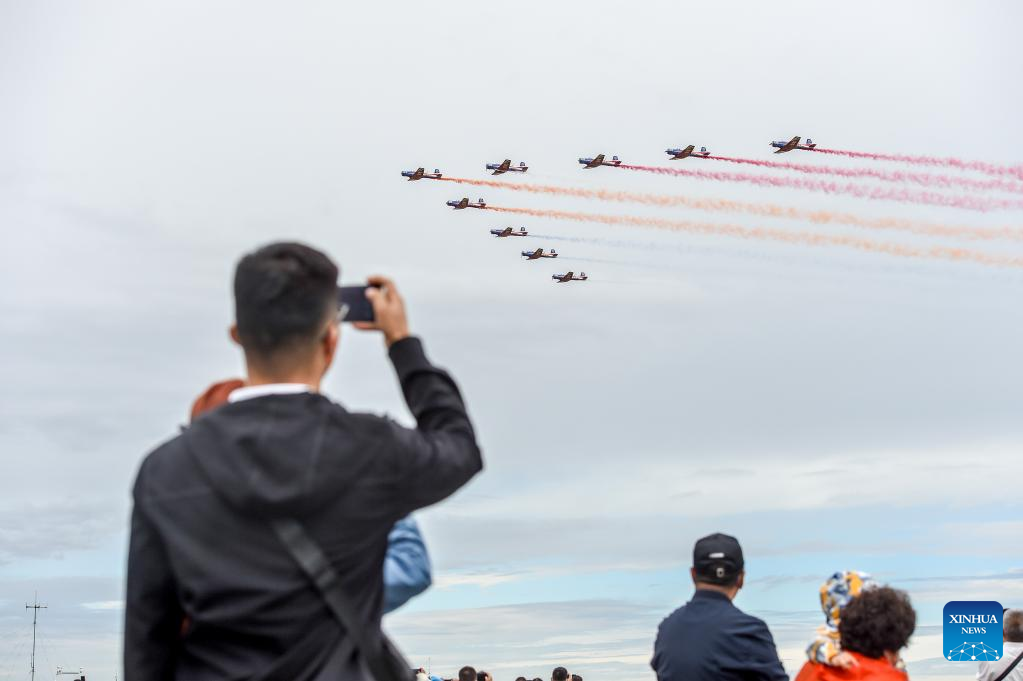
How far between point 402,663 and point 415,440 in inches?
26.9

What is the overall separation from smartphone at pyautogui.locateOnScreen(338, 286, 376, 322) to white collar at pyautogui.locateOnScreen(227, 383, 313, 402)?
0.38m

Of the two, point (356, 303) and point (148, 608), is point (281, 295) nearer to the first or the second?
point (356, 303)

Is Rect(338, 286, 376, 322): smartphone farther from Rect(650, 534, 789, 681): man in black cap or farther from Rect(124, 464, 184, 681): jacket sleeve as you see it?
Rect(650, 534, 789, 681): man in black cap

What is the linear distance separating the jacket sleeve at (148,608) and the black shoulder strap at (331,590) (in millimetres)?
435

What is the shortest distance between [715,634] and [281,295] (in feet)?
16.4

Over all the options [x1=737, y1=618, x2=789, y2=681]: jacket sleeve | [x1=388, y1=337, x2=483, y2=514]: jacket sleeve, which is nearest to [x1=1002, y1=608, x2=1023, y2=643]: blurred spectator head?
[x1=737, y1=618, x2=789, y2=681]: jacket sleeve

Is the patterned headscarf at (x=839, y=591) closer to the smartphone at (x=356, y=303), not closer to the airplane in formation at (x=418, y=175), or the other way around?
the smartphone at (x=356, y=303)

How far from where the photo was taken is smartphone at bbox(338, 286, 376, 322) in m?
4.16

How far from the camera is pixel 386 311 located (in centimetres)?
417

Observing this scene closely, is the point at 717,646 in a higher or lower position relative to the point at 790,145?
lower

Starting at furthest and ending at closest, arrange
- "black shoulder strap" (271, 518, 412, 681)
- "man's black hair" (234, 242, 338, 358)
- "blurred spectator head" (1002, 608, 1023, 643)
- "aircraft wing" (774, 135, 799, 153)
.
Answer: "aircraft wing" (774, 135, 799, 153) < "blurred spectator head" (1002, 608, 1023, 643) < "man's black hair" (234, 242, 338, 358) < "black shoulder strap" (271, 518, 412, 681)

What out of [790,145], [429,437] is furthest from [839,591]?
[790,145]

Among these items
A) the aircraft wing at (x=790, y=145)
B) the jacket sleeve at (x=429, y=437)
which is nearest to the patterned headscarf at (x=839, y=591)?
the jacket sleeve at (x=429, y=437)

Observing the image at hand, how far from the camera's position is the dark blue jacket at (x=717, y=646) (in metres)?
7.84
